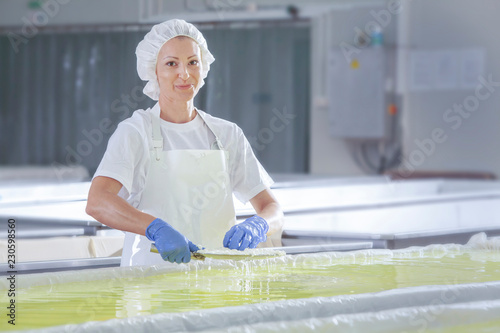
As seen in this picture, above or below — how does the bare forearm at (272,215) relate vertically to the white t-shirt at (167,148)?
below

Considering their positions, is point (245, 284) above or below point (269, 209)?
below

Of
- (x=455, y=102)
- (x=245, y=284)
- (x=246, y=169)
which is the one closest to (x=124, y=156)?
(x=246, y=169)

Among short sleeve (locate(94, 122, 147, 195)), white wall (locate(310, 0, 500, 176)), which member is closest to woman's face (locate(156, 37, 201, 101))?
short sleeve (locate(94, 122, 147, 195))

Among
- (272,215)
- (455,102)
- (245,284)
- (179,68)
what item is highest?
(455,102)

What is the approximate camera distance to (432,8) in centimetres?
618

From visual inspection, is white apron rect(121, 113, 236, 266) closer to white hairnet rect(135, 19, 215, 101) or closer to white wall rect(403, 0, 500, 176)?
white hairnet rect(135, 19, 215, 101)

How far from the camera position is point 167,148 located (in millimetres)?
1808

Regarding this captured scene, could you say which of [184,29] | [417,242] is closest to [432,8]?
[417,242]

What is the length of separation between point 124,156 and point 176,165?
0.46 ft

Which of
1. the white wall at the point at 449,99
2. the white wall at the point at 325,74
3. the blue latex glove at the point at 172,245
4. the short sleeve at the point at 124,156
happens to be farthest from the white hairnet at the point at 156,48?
the white wall at the point at 325,74

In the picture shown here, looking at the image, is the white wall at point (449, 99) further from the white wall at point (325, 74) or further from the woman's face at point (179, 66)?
the woman's face at point (179, 66)

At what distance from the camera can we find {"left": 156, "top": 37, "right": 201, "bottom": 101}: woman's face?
5.70ft

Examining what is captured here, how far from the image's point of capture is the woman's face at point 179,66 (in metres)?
1.74

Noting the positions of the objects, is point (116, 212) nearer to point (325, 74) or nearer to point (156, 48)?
point (156, 48)
